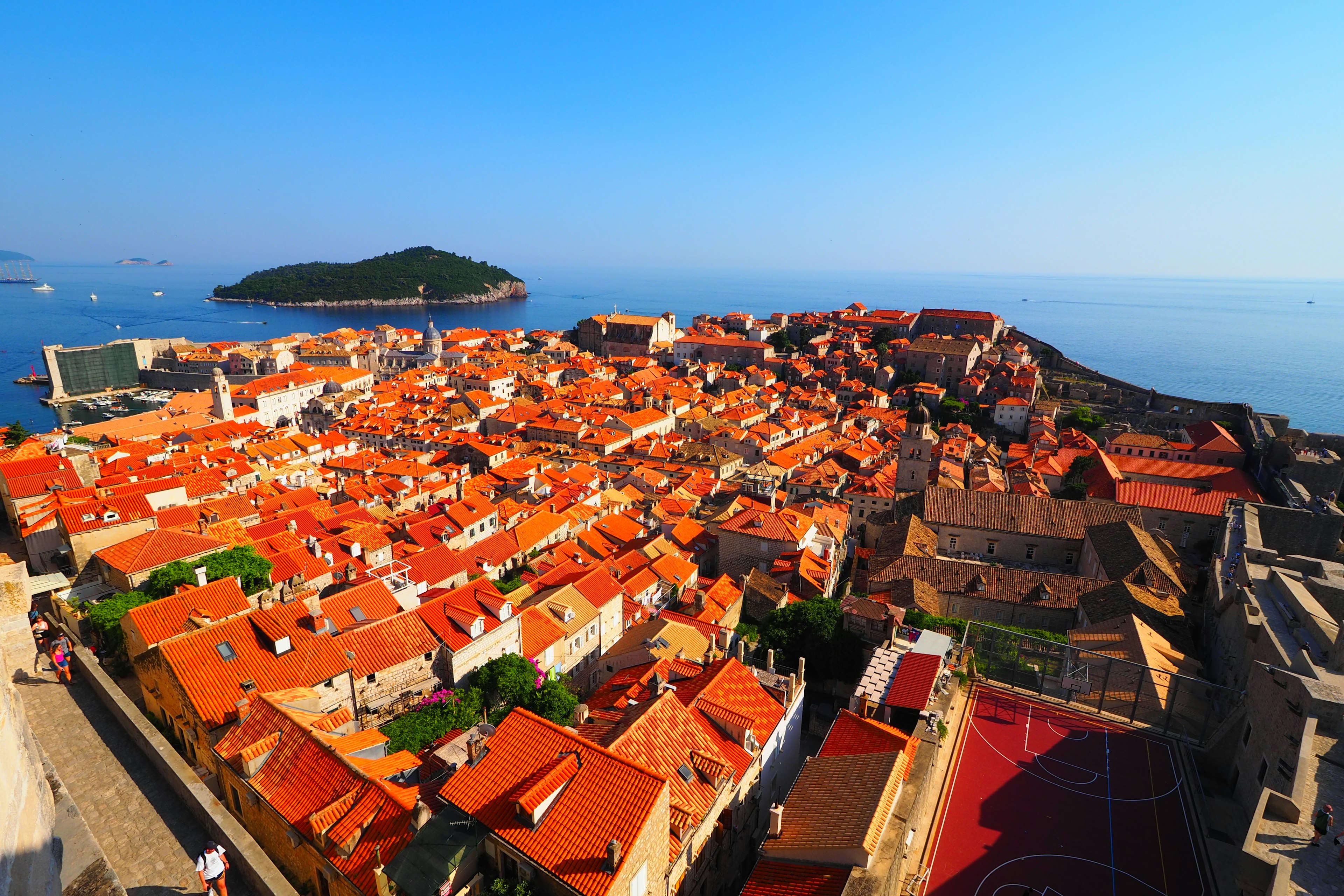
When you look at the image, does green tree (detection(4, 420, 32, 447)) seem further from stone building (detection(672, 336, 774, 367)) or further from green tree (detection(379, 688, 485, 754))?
stone building (detection(672, 336, 774, 367))

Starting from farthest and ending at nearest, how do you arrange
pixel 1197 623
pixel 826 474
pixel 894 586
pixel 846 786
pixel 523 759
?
pixel 826 474
pixel 894 586
pixel 1197 623
pixel 846 786
pixel 523 759

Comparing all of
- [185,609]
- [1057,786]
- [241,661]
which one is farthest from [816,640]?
[185,609]

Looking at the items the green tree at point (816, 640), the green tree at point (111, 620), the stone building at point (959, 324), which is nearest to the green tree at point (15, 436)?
the green tree at point (111, 620)

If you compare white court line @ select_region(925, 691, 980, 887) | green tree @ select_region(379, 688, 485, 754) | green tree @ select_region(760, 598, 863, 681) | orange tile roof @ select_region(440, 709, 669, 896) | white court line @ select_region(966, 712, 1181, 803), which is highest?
orange tile roof @ select_region(440, 709, 669, 896)

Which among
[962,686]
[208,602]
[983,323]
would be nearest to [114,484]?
[208,602]

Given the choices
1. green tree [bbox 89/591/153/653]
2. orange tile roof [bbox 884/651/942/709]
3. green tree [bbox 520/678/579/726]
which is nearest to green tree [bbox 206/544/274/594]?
green tree [bbox 89/591/153/653]

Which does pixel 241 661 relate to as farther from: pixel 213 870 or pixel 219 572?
pixel 213 870

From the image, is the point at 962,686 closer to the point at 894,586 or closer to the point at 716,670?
the point at 716,670
